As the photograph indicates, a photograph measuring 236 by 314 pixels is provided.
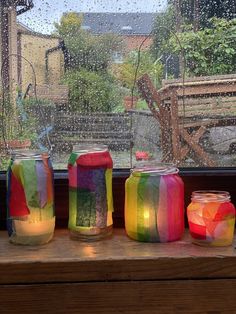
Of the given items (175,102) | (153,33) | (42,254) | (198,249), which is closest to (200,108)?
(175,102)

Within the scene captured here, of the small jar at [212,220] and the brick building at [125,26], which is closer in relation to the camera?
the small jar at [212,220]

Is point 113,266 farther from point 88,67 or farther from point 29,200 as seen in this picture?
point 88,67

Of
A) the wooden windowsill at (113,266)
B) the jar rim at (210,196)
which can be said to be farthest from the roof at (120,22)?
the wooden windowsill at (113,266)

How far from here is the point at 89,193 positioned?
0.84 metres

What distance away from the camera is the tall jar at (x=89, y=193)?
83 cm

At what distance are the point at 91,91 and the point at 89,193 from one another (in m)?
0.25

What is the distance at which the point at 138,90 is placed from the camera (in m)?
0.97

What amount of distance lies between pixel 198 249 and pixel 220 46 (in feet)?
1.44

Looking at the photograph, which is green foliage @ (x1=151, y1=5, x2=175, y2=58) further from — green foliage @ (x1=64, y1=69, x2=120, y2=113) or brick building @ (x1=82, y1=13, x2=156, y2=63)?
green foliage @ (x1=64, y1=69, x2=120, y2=113)

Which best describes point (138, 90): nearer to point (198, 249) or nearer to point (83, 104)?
point (83, 104)

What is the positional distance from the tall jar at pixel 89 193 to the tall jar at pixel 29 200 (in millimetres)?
47

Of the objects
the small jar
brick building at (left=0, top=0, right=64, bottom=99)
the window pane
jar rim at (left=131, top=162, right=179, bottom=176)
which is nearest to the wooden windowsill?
the small jar

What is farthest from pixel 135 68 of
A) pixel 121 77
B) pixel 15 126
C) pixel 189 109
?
pixel 15 126

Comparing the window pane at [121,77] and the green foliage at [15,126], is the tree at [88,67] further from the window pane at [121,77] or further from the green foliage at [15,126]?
Answer: the green foliage at [15,126]
